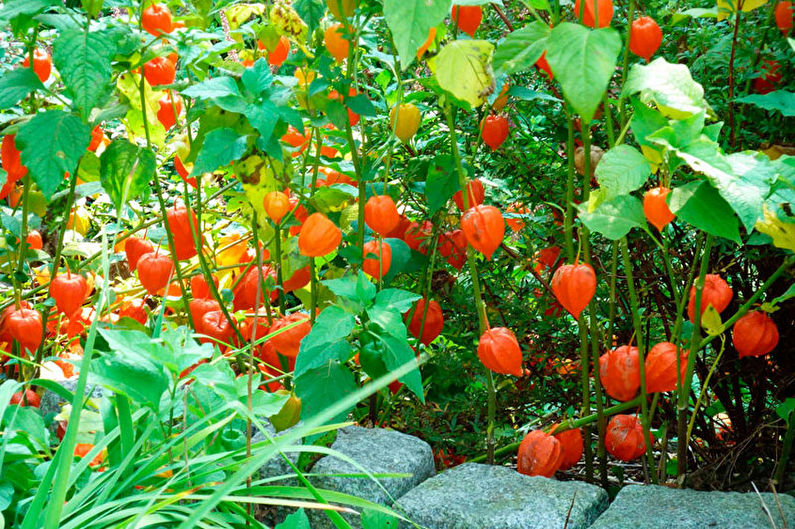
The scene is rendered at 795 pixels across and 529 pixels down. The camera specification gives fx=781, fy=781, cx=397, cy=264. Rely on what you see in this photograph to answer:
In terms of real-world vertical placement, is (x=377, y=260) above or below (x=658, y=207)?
below

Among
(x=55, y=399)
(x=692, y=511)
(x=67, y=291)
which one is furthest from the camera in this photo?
(x=55, y=399)

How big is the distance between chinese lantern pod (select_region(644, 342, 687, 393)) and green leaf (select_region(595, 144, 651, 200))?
0.98ft

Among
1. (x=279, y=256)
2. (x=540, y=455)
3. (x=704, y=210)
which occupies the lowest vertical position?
(x=540, y=455)

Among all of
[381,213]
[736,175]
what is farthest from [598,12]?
[381,213]

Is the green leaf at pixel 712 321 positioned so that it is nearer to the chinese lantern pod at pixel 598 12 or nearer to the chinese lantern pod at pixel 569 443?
the chinese lantern pod at pixel 569 443

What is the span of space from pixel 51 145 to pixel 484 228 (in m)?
0.67

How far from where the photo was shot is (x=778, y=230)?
0.95 meters

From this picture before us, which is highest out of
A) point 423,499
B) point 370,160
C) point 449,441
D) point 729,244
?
point 370,160

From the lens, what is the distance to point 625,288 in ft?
4.54

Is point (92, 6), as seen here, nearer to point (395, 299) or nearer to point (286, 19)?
point (286, 19)

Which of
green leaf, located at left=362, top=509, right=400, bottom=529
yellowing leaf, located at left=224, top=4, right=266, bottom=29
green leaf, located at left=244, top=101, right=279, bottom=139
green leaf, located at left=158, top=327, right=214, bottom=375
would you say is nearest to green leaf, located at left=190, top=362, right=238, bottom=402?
green leaf, located at left=158, top=327, right=214, bottom=375

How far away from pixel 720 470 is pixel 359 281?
0.68 meters

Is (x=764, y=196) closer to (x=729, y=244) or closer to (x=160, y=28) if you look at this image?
(x=729, y=244)

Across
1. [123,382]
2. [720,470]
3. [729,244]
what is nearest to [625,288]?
[729,244]
